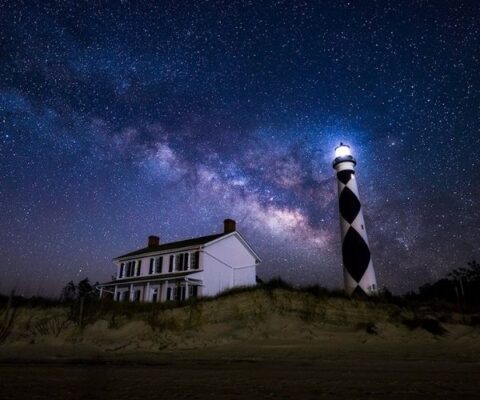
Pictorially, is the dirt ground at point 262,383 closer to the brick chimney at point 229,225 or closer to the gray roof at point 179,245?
the gray roof at point 179,245

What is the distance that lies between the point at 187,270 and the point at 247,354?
18.0m

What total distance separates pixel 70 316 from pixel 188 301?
17.8ft

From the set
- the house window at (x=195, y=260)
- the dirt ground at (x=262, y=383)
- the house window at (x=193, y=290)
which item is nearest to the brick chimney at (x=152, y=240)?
the house window at (x=195, y=260)

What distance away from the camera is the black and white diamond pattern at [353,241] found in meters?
18.7

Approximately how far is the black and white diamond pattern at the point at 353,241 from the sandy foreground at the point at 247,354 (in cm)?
399

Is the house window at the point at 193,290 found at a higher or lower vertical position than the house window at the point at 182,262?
lower

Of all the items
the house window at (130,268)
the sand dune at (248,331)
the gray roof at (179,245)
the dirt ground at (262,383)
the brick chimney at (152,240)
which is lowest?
the dirt ground at (262,383)

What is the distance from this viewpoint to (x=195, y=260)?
26766 millimetres

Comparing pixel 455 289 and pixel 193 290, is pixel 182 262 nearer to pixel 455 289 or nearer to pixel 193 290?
pixel 193 290

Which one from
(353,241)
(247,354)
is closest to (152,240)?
(353,241)

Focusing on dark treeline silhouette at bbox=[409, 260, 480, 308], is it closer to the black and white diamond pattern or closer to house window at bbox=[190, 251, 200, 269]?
the black and white diamond pattern

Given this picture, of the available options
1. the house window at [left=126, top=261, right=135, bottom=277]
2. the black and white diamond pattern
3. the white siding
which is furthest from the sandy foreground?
the house window at [left=126, top=261, right=135, bottom=277]

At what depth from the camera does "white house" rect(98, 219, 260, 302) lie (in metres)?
26.1

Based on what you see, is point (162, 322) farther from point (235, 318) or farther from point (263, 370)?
point (263, 370)
